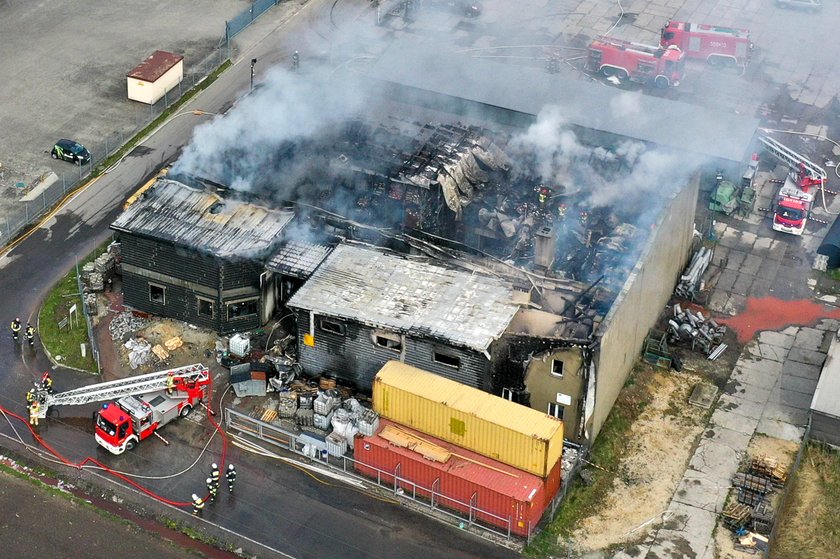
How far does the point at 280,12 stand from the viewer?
96.1 meters

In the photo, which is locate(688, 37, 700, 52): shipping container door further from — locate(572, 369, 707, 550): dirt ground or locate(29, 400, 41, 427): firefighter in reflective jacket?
locate(29, 400, 41, 427): firefighter in reflective jacket

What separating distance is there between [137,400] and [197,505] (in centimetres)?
663

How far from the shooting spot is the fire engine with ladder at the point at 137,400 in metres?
55.9

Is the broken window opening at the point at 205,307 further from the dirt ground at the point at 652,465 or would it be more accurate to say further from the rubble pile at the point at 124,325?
the dirt ground at the point at 652,465

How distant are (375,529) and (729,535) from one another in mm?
→ 14453

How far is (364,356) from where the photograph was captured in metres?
58.9

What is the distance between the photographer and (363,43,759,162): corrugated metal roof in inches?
2805

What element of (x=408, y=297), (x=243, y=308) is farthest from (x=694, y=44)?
(x=243, y=308)

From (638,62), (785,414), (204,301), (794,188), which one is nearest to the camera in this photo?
(785,414)

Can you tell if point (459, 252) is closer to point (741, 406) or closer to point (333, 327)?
point (333, 327)

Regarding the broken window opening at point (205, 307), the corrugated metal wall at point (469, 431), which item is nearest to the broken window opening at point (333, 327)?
the corrugated metal wall at point (469, 431)

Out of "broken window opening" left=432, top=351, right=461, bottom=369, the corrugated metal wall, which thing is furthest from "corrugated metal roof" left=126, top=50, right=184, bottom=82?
the corrugated metal wall

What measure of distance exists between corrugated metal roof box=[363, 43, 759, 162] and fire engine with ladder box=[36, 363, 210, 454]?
25.7 metres

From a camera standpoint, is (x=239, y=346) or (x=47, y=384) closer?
(x=47, y=384)
